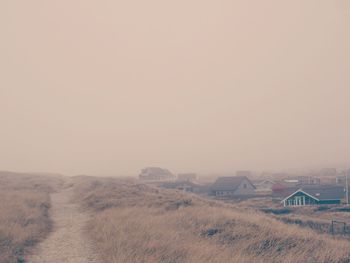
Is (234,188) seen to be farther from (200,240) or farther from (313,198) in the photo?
(200,240)

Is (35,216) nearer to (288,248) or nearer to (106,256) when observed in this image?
(106,256)

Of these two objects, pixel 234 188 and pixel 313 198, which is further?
pixel 234 188

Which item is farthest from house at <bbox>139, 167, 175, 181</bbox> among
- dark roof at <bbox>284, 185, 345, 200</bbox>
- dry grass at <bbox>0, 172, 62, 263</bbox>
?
dry grass at <bbox>0, 172, 62, 263</bbox>

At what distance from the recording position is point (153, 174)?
410ft

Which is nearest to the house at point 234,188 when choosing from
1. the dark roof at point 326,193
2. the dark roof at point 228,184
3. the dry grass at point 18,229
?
the dark roof at point 228,184

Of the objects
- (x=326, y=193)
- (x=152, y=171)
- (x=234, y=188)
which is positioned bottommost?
(x=234, y=188)

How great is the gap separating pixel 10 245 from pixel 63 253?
204 centimetres

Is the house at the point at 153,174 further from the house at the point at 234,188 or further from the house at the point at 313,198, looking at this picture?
the house at the point at 313,198

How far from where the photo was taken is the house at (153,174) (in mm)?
123500

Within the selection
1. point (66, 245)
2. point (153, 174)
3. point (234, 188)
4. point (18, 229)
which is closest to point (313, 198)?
point (234, 188)

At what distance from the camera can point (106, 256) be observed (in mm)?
12055

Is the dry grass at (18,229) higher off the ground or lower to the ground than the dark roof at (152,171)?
lower

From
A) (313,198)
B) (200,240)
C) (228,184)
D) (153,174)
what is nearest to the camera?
(200,240)

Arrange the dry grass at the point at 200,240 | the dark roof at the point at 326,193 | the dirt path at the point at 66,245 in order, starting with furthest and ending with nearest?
the dark roof at the point at 326,193 < the dirt path at the point at 66,245 < the dry grass at the point at 200,240
